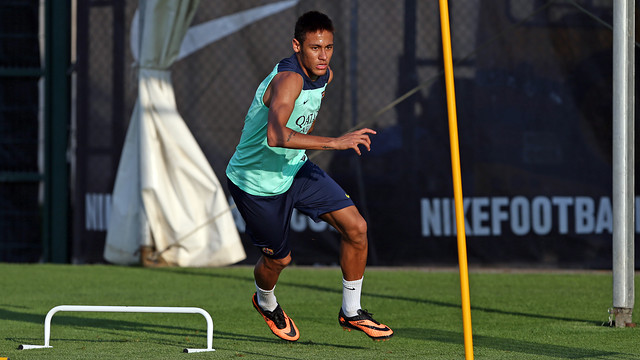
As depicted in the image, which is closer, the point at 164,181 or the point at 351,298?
the point at 351,298

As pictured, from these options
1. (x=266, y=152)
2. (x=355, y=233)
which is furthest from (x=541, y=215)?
(x=266, y=152)

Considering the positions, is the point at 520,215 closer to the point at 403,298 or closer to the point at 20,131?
the point at 403,298

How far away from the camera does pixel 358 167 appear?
388 inches

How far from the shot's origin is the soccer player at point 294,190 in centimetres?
507

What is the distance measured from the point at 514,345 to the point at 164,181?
18.3 ft

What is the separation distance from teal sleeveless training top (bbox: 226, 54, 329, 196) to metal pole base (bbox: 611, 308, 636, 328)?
7.45 feet

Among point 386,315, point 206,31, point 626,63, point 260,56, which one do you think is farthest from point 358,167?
point 626,63

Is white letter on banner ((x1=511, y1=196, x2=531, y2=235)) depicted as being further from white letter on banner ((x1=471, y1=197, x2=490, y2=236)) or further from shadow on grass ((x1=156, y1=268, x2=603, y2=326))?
shadow on grass ((x1=156, y1=268, x2=603, y2=326))

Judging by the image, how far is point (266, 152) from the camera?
537 cm

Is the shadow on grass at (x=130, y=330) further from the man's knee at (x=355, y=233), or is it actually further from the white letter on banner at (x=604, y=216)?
the white letter on banner at (x=604, y=216)

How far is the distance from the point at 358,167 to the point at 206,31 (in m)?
2.22

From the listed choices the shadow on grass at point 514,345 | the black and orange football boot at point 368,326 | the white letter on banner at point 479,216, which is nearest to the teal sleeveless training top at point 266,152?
the black and orange football boot at point 368,326

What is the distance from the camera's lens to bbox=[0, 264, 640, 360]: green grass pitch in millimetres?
5316

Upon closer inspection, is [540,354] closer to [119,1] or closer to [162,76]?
[162,76]
